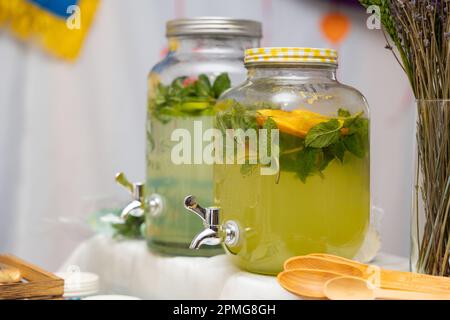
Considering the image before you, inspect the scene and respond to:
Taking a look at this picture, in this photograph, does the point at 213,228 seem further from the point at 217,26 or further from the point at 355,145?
the point at 217,26

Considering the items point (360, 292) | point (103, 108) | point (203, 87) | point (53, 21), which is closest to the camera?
point (360, 292)

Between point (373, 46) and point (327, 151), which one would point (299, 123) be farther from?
point (373, 46)

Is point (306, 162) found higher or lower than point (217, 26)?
lower

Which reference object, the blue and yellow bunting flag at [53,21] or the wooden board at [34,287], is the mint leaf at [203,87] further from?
the blue and yellow bunting flag at [53,21]

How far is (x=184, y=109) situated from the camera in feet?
3.10

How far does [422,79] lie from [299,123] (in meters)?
0.13

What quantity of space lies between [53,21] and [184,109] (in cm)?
59

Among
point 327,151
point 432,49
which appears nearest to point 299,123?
point 327,151

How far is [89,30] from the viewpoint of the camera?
4.93ft

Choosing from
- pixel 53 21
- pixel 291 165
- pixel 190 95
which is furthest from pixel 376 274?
Result: pixel 53 21

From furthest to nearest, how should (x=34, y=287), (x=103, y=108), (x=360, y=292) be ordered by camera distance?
(x=103, y=108) < (x=34, y=287) < (x=360, y=292)

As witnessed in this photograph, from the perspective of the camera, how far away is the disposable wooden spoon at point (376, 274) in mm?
707
